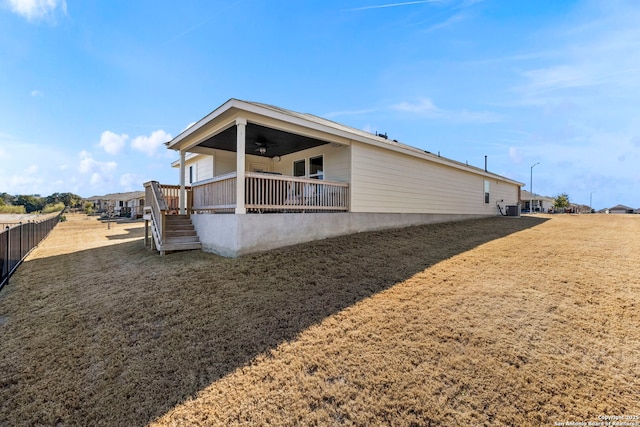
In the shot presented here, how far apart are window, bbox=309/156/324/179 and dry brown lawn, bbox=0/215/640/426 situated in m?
5.30

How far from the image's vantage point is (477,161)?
20.3m

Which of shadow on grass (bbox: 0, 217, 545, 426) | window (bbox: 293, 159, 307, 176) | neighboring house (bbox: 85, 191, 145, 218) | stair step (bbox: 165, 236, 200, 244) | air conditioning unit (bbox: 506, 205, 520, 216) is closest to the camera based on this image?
shadow on grass (bbox: 0, 217, 545, 426)

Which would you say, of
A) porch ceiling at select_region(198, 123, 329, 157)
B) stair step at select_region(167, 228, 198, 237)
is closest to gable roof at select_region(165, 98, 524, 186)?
porch ceiling at select_region(198, 123, 329, 157)

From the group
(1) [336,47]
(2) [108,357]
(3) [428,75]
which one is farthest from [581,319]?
(1) [336,47]

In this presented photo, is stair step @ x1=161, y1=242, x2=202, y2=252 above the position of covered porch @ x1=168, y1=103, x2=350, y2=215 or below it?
below

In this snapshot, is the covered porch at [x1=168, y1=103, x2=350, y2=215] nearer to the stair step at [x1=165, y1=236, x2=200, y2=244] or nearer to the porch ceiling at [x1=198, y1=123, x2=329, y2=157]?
the porch ceiling at [x1=198, y1=123, x2=329, y2=157]

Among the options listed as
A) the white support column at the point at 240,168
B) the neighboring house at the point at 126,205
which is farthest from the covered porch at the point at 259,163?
the neighboring house at the point at 126,205

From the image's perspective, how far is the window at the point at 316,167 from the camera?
36.1ft

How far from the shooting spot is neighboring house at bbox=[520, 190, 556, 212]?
42.9 metres

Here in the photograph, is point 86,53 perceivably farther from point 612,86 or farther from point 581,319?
point 612,86

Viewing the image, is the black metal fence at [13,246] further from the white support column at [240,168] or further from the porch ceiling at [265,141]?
the porch ceiling at [265,141]

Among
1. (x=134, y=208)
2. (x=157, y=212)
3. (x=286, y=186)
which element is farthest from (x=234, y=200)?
(x=134, y=208)

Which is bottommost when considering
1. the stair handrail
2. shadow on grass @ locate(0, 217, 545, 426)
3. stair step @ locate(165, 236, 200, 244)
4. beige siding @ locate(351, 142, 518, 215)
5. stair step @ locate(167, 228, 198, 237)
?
shadow on grass @ locate(0, 217, 545, 426)

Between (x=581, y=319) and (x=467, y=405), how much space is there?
2610 mm
